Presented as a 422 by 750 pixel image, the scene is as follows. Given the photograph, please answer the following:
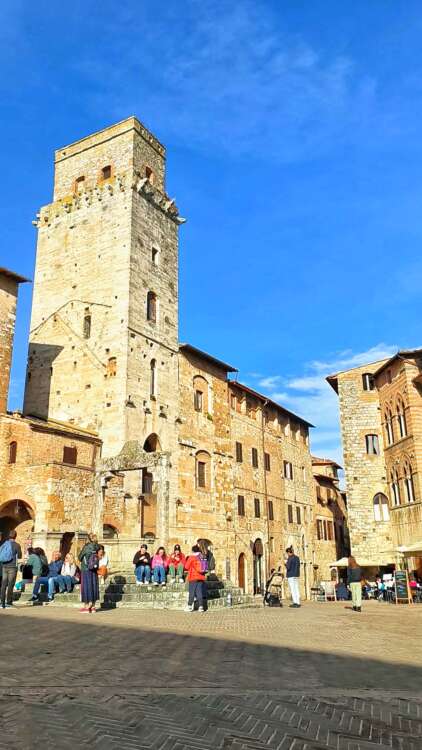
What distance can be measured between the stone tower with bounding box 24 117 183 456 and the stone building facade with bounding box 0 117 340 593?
7 centimetres

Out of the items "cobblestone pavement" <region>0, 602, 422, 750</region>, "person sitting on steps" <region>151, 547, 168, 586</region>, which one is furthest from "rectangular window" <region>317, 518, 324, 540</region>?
Answer: "cobblestone pavement" <region>0, 602, 422, 750</region>

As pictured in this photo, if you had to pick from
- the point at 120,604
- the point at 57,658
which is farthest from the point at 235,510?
the point at 57,658

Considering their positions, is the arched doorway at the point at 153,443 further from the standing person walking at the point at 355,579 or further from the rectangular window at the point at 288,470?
the standing person walking at the point at 355,579

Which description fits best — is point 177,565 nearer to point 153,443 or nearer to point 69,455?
point 69,455

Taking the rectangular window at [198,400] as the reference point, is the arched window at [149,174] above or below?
above

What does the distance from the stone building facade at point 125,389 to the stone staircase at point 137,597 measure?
611 cm

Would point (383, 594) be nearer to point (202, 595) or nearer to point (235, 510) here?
point (235, 510)

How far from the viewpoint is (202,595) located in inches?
569

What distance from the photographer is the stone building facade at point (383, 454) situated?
3025cm

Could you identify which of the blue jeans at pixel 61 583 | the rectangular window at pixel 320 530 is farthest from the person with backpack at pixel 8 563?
the rectangular window at pixel 320 530

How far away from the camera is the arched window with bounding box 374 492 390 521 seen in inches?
1321

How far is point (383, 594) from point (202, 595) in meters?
13.5

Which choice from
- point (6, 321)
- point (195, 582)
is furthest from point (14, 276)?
point (195, 582)

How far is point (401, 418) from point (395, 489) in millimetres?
4022
